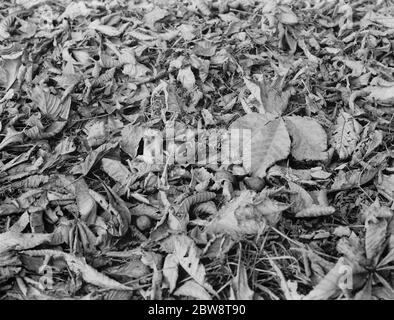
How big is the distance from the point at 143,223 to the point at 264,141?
628mm

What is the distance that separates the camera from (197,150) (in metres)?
2.07

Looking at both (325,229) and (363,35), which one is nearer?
(325,229)

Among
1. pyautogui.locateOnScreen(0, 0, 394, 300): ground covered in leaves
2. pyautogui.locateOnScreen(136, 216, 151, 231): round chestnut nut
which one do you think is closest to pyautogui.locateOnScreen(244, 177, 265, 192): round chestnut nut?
pyautogui.locateOnScreen(0, 0, 394, 300): ground covered in leaves

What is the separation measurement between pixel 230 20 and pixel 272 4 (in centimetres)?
27

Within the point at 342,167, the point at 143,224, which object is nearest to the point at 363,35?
the point at 342,167

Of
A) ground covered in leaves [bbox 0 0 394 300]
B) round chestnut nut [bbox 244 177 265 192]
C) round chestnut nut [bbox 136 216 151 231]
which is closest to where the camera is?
ground covered in leaves [bbox 0 0 394 300]

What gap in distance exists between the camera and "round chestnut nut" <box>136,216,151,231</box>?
5.92ft

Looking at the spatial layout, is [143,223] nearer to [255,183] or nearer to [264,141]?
[255,183]

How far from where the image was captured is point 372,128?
216cm

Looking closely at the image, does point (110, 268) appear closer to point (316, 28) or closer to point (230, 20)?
point (230, 20)

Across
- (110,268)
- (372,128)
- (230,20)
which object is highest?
(230,20)

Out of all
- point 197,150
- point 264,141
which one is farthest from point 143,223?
point 264,141
